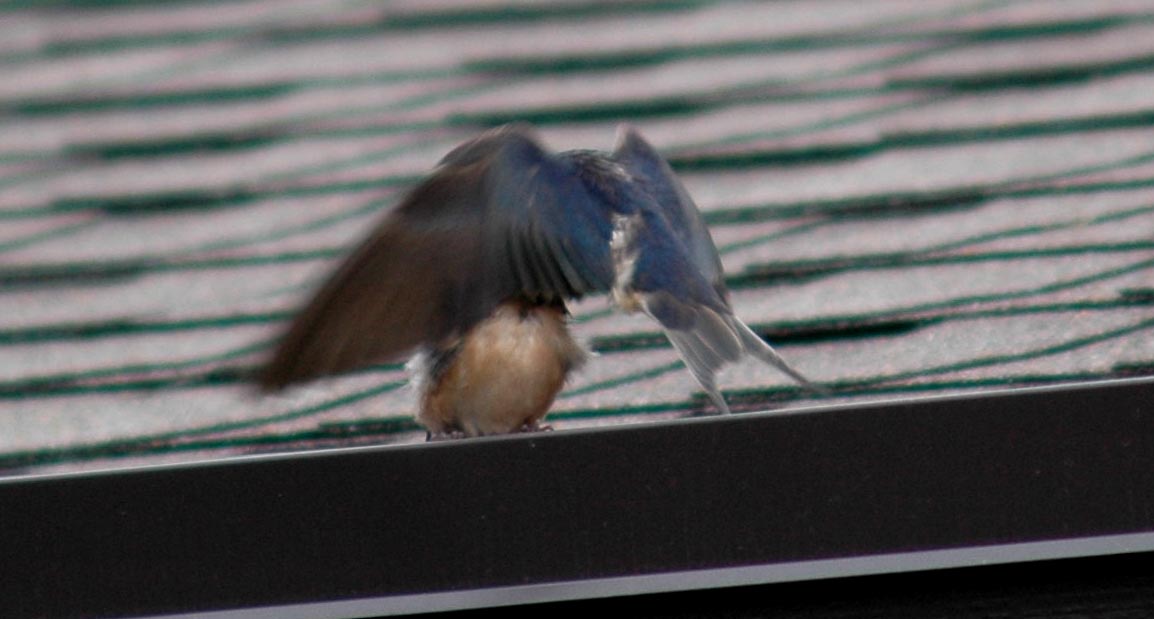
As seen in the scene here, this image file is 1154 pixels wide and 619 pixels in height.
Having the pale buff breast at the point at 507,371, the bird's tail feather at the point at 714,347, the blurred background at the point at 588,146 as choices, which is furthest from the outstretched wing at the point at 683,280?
the blurred background at the point at 588,146

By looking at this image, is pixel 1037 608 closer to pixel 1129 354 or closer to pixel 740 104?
pixel 1129 354

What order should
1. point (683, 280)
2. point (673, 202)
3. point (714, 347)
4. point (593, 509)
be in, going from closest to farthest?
point (593, 509) → point (714, 347) → point (683, 280) → point (673, 202)

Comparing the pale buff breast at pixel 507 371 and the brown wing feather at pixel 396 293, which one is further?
the pale buff breast at pixel 507 371

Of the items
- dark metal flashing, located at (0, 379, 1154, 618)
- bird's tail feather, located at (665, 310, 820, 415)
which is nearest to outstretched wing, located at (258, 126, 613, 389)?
bird's tail feather, located at (665, 310, 820, 415)

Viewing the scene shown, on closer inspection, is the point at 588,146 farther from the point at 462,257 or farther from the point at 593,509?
the point at 593,509

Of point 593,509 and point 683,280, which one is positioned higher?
point 683,280

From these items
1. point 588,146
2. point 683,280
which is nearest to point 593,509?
point 683,280

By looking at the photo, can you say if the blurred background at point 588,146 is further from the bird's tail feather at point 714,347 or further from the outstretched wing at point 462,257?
the bird's tail feather at point 714,347
